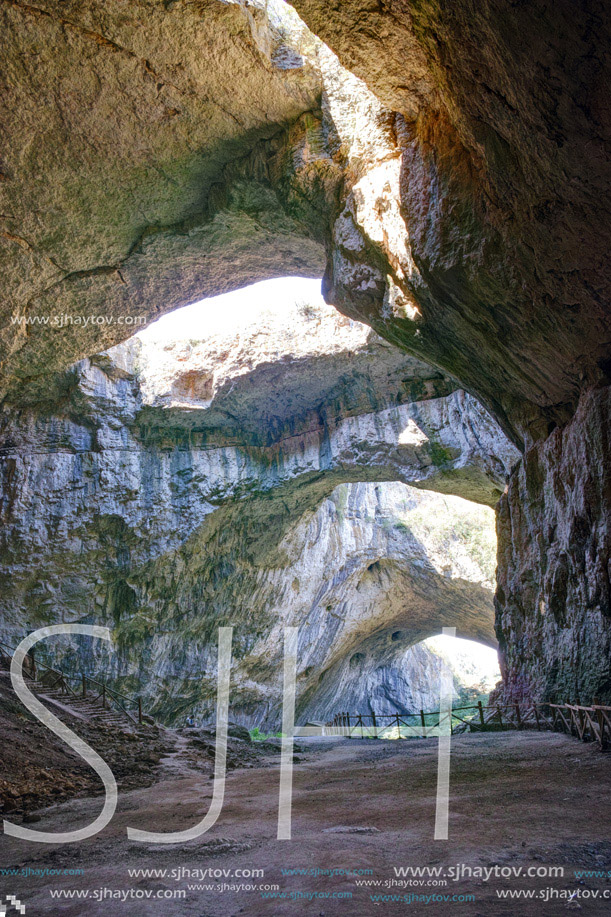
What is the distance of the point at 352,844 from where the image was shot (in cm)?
412

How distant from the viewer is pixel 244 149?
9.84 metres

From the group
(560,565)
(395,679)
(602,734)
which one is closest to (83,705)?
(560,565)

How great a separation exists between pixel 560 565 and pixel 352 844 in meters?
6.73

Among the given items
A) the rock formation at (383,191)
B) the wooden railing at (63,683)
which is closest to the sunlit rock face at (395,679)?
the wooden railing at (63,683)

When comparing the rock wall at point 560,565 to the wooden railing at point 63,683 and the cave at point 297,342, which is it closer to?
the cave at point 297,342

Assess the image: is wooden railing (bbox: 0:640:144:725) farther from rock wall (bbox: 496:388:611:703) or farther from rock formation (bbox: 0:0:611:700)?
rock wall (bbox: 496:388:611:703)

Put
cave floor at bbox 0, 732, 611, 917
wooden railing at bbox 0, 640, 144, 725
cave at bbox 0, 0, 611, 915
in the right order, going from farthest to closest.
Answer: wooden railing at bbox 0, 640, 144, 725 → cave at bbox 0, 0, 611, 915 → cave floor at bbox 0, 732, 611, 917

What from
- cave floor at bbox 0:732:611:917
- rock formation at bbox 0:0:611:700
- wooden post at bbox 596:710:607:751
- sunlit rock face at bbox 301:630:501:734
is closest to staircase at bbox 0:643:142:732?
cave floor at bbox 0:732:611:917

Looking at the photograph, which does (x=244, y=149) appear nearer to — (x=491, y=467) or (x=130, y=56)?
(x=130, y=56)

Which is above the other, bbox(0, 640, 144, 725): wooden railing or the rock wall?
the rock wall

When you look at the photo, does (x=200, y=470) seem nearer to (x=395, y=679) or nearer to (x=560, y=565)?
(x=560, y=565)

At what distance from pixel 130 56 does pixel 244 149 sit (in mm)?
2208

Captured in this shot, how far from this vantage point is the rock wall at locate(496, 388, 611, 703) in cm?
781

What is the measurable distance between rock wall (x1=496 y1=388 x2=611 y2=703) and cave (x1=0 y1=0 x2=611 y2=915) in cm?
7
